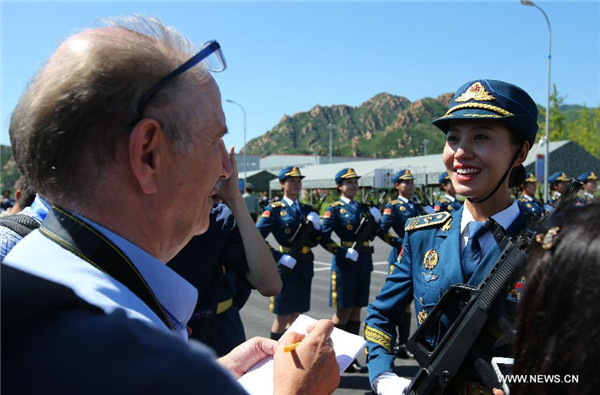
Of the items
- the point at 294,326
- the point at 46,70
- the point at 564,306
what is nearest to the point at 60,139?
the point at 46,70

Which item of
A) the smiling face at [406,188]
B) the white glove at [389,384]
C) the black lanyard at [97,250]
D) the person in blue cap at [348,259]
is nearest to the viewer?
the black lanyard at [97,250]

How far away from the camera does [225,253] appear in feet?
8.67

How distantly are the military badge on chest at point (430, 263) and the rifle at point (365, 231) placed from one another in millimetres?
5150

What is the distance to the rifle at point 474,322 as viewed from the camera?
175 cm

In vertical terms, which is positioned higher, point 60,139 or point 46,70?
point 46,70

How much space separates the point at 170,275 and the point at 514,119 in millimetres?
1616

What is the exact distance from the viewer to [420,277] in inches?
87.4

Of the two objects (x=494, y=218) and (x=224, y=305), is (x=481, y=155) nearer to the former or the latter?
(x=494, y=218)

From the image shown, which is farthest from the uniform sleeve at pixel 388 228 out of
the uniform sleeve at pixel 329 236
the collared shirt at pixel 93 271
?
the collared shirt at pixel 93 271

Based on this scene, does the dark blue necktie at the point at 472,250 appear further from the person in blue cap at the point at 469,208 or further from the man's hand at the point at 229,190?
the man's hand at the point at 229,190

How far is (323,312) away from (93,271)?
7.25m

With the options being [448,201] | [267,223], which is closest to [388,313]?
[267,223]

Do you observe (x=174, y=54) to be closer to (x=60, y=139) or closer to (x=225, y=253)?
(x=60, y=139)

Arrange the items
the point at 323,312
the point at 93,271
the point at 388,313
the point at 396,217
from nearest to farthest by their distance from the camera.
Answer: the point at 93,271
the point at 388,313
the point at 323,312
the point at 396,217
